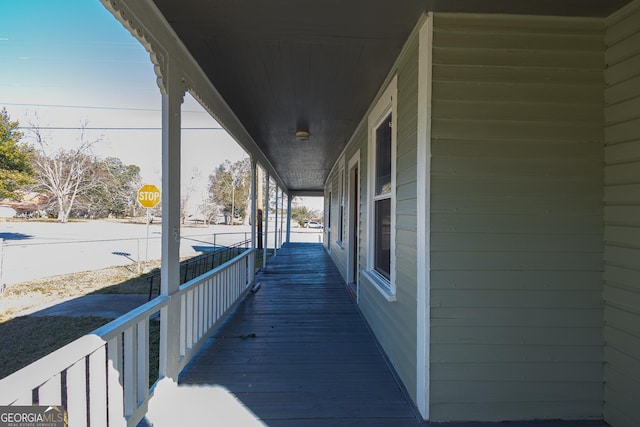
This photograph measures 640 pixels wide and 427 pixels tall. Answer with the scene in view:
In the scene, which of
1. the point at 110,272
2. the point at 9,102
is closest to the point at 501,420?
the point at 9,102

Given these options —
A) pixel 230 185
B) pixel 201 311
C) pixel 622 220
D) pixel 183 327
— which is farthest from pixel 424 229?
pixel 230 185

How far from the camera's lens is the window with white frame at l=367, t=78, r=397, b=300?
8.43 ft

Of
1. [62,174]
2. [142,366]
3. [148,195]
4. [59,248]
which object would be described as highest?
[62,174]

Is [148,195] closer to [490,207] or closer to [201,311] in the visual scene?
[201,311]

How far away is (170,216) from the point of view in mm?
2047

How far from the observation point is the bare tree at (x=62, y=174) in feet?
15.1

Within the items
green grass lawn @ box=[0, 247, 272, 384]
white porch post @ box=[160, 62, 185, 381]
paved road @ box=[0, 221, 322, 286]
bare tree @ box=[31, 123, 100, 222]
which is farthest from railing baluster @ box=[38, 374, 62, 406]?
paved road @ box=[0, 221, 322, 286]

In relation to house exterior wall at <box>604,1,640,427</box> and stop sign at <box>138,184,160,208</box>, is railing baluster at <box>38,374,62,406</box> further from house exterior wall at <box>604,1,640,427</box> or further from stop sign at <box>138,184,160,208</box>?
stop sign at <box>138,184,160,208</box>

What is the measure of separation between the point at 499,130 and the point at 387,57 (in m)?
0.99

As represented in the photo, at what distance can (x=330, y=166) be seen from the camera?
25.3 feet

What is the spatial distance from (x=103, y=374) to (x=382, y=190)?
2583mm

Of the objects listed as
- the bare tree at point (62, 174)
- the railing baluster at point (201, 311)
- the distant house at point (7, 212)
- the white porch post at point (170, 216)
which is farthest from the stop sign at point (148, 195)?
the white porch post at point (170, 216)

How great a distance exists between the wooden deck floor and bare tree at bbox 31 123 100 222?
3.58 m

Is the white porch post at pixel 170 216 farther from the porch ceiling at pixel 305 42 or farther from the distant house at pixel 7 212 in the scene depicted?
the distant house at pixel 7 212
